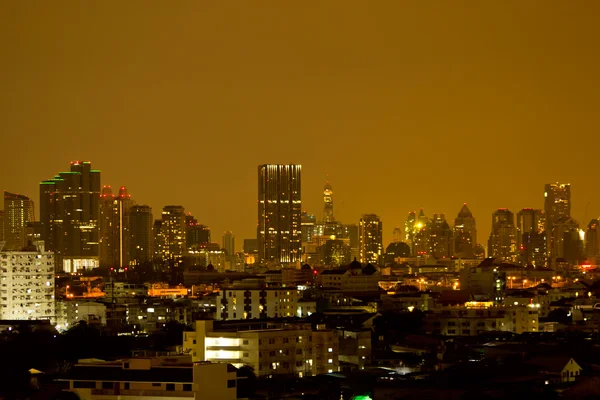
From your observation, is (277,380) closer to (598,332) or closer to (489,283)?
(598,332)

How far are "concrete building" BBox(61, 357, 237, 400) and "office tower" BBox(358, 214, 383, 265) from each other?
7499 cm

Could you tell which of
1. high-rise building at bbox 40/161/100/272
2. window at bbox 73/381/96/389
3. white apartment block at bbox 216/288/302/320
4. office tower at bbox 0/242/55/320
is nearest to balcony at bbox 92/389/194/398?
window at bbox 73/381/96/389

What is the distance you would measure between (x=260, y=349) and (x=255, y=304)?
46.8ft

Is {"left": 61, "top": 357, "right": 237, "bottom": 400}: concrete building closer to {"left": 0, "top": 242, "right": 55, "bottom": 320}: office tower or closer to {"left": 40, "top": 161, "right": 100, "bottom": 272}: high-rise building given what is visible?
{"left": 0, "top": 242, "right": 55, "bottom": 320}: office tower

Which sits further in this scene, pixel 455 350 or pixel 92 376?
pixel 455 350

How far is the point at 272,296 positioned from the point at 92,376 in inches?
797

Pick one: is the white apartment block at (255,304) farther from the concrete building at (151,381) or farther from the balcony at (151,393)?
the balcony at (151,393)

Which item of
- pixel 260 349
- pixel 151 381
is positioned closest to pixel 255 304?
pixel 260 349

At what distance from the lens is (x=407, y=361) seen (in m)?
24.0

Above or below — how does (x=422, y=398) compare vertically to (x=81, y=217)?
below

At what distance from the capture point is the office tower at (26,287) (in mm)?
36312

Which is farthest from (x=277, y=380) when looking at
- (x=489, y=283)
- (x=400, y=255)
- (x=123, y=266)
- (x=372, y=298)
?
(x=400, y=255)

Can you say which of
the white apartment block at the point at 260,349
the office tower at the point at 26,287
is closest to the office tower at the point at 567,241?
the office tower at the point at 26,287

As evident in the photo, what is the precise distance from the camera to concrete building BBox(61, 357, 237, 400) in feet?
50.6
